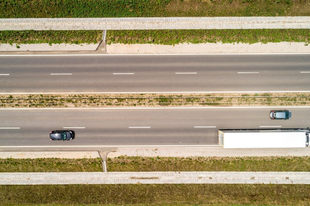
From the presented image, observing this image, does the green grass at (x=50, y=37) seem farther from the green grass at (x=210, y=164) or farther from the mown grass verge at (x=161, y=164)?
the green grass at (x=210, y=164)

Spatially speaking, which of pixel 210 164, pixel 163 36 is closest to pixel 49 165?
pixel 210 164

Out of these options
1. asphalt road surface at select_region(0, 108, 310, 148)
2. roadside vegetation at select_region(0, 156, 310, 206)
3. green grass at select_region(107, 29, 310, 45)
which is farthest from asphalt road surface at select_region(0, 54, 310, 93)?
roadside vegetation at select_region(0, 156, 310, 206)

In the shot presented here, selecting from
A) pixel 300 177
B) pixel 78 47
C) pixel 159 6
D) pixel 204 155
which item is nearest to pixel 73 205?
pixel 204 155

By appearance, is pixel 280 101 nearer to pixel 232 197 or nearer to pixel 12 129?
pixel 232 197

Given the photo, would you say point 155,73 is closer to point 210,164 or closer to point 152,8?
point 152,8

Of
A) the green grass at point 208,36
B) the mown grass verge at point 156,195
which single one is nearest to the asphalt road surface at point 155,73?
the green grass at point 208,36

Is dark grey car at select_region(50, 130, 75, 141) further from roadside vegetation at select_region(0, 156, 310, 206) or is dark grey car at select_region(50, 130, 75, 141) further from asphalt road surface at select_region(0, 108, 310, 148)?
roadside vegetation at select_region(0, 156, 310, 206)
